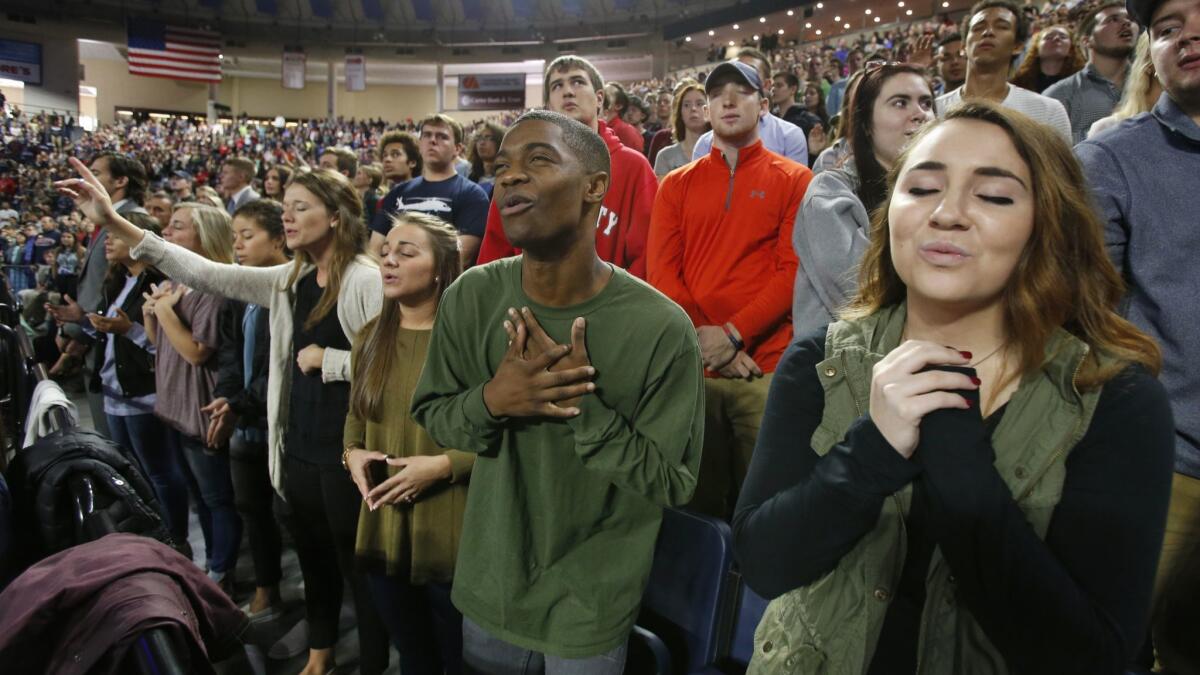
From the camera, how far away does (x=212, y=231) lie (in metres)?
3.71

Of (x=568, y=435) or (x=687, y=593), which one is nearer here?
(x=568, y=435)

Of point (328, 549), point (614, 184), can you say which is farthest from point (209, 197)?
point (614, 184)

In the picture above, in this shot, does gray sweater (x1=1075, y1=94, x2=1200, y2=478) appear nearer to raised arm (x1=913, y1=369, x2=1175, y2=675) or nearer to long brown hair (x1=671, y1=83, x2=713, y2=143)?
raised arm (x1=913, y1=369, x2=1175, y2=675)

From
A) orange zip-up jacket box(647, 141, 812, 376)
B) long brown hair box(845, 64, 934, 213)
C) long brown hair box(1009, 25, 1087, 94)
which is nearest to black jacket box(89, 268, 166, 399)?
orange zip-up jacket box(647, 141, 812, 376)

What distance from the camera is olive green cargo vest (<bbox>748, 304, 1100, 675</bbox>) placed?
96 cm

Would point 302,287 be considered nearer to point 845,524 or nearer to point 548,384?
point 548,384

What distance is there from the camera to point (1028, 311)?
101 centimetres

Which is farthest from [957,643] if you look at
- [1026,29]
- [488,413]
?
[1026,29]

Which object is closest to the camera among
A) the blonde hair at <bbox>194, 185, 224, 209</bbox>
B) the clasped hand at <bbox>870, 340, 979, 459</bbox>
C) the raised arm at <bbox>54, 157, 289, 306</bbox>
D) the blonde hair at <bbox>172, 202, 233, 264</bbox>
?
the clasped hand at <bbox>870, 340, 979, 459</bbox>

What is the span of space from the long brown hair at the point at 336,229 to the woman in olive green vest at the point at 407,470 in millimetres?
355

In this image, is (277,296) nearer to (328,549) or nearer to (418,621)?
(328,549)

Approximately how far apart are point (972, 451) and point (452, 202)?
3.52m

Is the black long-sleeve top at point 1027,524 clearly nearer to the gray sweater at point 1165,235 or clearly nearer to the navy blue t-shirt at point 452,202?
the gray sweater at point 1165,235

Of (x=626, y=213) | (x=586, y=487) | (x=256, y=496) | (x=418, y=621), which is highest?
(x=626, y=213)
